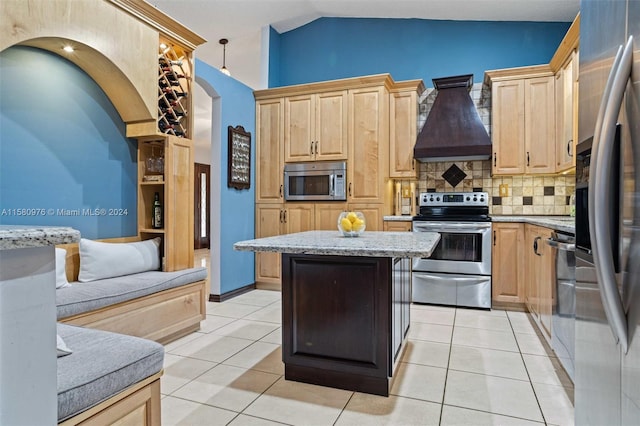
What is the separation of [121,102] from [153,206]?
0.92 metres

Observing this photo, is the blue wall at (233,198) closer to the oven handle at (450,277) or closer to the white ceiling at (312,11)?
the white ceiling at (312,11)

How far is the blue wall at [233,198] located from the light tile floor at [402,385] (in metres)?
1.19

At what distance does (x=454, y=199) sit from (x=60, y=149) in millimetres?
3785

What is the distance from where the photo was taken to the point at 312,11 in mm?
4973

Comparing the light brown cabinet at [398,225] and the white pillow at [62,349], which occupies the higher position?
the light brown cabinet at [398,225]

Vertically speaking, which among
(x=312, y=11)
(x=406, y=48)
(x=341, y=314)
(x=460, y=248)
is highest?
(x=312, y=11)

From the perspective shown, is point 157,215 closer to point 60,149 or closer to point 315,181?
point 60,149

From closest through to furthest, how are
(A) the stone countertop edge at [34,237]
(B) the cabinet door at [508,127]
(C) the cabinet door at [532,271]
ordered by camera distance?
(A) the stone countertop edge at [34,237] → (C) the cabinet door at [532,271] → (B) the cabinet door at [508,127]

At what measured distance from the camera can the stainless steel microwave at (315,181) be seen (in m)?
4.45

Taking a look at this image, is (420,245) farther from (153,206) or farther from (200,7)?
(200,7)

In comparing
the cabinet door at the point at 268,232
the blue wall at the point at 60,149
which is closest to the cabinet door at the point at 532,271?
the cabinet door at the point at 268,232

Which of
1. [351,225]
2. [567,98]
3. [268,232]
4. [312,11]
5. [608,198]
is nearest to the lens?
[608,198]

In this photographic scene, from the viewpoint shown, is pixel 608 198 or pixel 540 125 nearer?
pixel 608 198

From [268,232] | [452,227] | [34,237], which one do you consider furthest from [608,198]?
[268,232]
